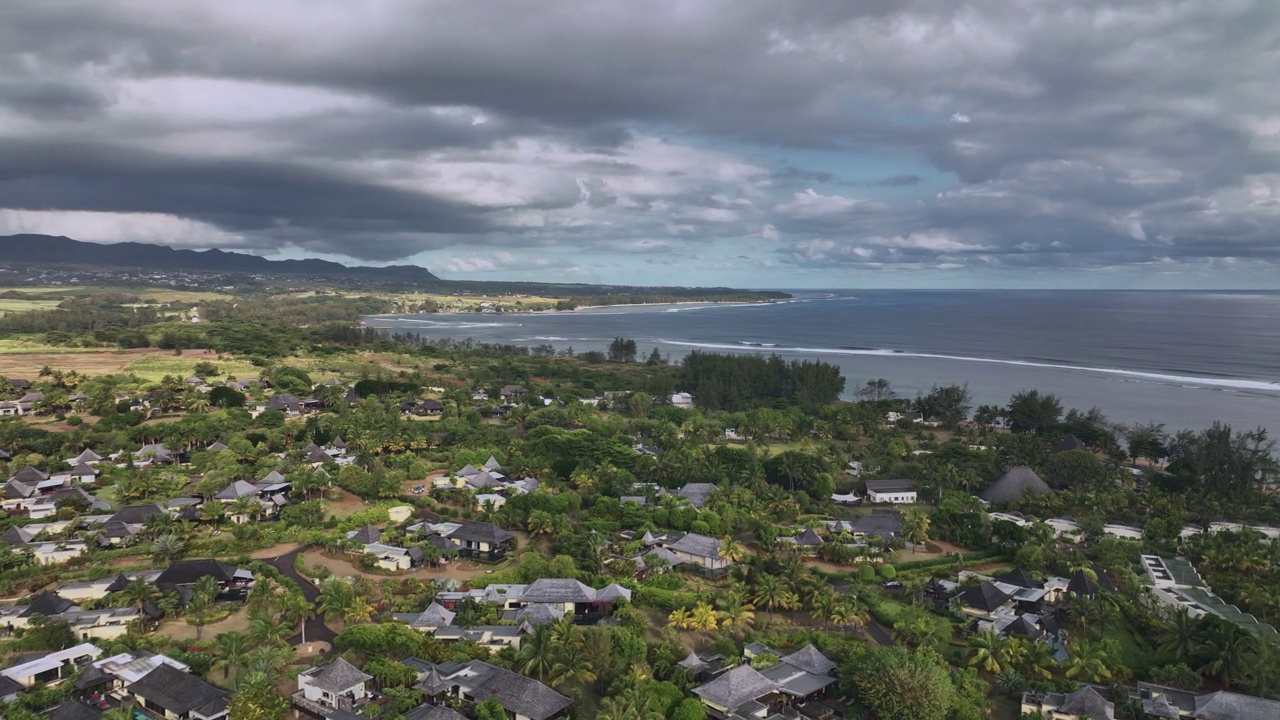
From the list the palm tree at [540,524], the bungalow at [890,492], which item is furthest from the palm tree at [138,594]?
the bungalow at [890,492]

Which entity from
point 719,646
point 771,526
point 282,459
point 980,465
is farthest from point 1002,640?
point 282,459

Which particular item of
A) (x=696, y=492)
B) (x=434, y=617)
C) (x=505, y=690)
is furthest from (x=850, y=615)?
(x=696, y=492)

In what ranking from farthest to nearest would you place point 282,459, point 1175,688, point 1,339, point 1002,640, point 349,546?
point 1,339 < point 282,459 < point 349,546 < point 1002,640 < point 1175,688

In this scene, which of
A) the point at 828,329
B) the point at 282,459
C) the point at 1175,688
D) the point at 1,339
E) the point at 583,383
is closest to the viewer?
the point at 1175,688

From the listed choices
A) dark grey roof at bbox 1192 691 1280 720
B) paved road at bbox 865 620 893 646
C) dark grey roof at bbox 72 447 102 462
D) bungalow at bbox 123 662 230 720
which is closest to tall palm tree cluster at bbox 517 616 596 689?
bungalow at bbox 123 662 230 720

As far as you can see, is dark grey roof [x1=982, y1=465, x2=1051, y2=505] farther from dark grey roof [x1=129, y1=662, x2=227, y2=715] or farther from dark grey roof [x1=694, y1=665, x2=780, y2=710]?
dark grey roof [x1=129, y1=662, x2=227, y2=715]

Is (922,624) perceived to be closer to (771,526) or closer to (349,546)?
(771,526)

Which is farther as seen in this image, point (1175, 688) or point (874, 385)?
point (874, 385)
